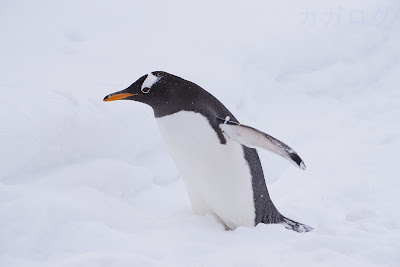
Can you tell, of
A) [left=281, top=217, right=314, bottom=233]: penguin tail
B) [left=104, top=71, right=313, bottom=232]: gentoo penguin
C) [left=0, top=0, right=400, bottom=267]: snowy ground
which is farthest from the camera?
[left=281, top=217, right=314, bottom=233]: penguin tail

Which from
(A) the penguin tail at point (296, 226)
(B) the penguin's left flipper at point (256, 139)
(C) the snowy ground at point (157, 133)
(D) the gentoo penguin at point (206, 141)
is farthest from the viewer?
(A) the penguin tail at point (296, 226)

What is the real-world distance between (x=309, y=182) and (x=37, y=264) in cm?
184

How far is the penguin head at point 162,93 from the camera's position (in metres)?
1.82

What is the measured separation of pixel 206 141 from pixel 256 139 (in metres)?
0.20

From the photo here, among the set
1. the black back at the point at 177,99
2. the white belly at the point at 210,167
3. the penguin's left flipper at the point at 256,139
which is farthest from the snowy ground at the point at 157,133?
the black back at the point at 177,99

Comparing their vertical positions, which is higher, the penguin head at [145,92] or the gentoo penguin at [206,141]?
the penguin head at [145,92]

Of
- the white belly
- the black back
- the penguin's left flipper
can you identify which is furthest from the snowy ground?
the black back

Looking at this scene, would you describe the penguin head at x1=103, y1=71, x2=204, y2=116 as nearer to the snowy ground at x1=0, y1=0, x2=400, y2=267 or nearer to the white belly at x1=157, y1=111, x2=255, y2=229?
the white belly at x1=157, y1=111, x2=255, y2=229

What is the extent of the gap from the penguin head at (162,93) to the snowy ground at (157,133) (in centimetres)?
45

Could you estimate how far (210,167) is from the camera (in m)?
1.85

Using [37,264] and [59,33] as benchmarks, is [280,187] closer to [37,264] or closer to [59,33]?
[37,264]

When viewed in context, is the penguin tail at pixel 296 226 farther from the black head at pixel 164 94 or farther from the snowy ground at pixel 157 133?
the black head at pixel 164 94

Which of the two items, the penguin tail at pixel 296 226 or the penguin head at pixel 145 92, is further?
the penguin tail at pixel 296 226

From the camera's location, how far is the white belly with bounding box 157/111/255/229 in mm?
1810
